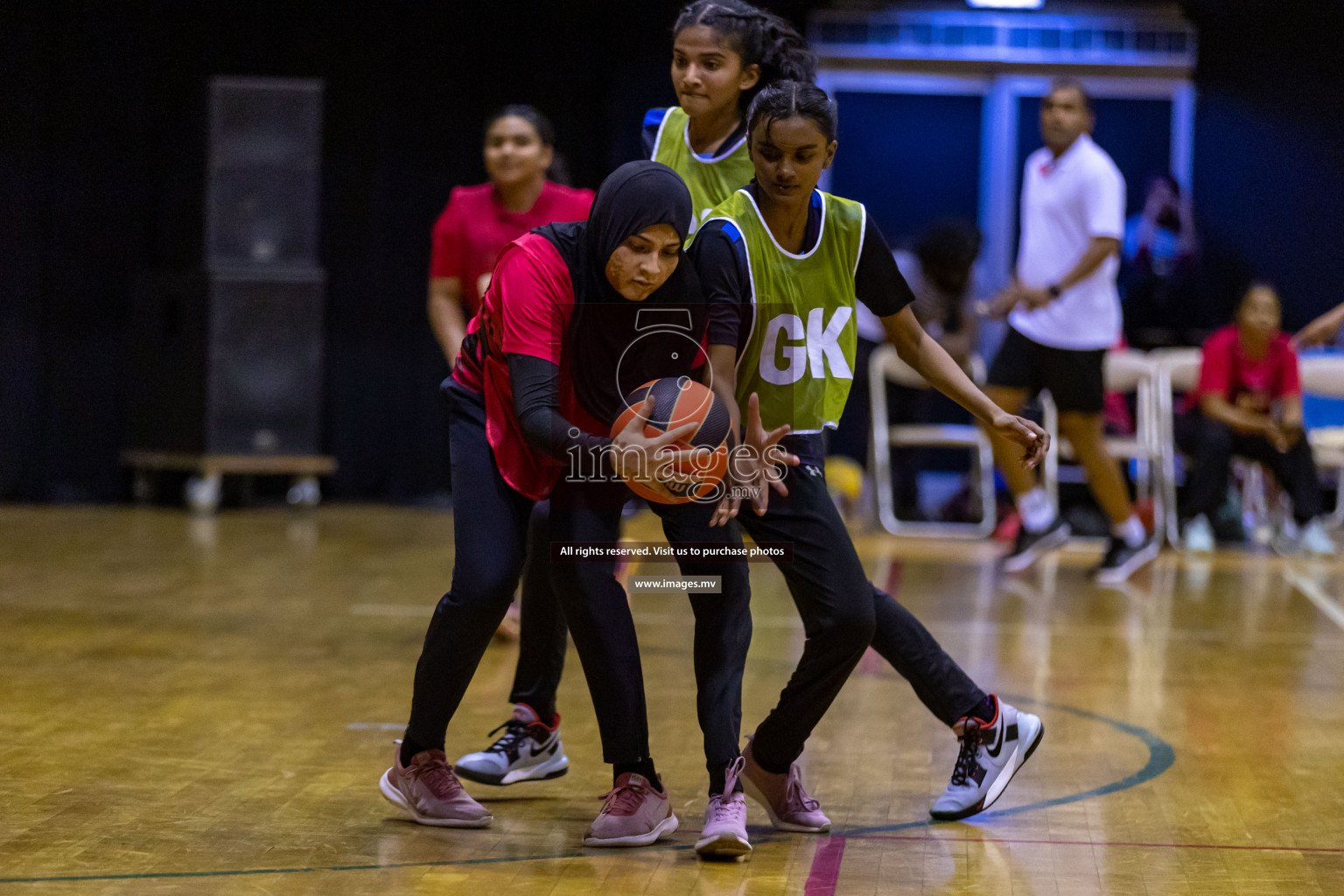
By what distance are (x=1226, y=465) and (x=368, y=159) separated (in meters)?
5.18

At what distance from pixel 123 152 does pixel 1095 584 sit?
5905 millimetres

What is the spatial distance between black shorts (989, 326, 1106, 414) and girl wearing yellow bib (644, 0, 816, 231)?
3.22m

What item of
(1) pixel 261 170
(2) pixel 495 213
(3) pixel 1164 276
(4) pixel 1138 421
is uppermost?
(1) pixel 261 170

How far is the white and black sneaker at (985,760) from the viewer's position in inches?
110

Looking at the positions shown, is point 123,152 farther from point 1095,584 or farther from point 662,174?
point 662,174

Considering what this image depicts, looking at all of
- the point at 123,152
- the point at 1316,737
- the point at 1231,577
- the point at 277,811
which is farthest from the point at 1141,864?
the point at 123,152

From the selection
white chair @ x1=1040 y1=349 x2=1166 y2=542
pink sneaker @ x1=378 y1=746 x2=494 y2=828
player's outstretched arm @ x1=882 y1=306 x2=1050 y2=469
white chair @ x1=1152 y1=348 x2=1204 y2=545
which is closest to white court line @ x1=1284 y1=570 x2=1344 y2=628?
white chair @ x1=1152 y1=348 x2=1204 y2=545

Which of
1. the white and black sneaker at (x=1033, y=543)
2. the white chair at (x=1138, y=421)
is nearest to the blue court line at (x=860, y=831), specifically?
the white and black sneaker at (x=1033, y=543)

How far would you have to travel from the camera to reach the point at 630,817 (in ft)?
8.46

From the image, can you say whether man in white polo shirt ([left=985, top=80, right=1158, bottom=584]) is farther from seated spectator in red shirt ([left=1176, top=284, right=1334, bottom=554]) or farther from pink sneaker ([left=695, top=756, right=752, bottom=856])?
pink sneaker ([left=695, top=756, right=752, bottom=856])

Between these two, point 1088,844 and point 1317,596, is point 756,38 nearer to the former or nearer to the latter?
point 1088,844

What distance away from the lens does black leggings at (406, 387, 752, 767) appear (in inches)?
102

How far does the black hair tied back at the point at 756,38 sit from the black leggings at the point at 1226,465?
4971 mm

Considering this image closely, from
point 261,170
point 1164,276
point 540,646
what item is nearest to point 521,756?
point 540,646
